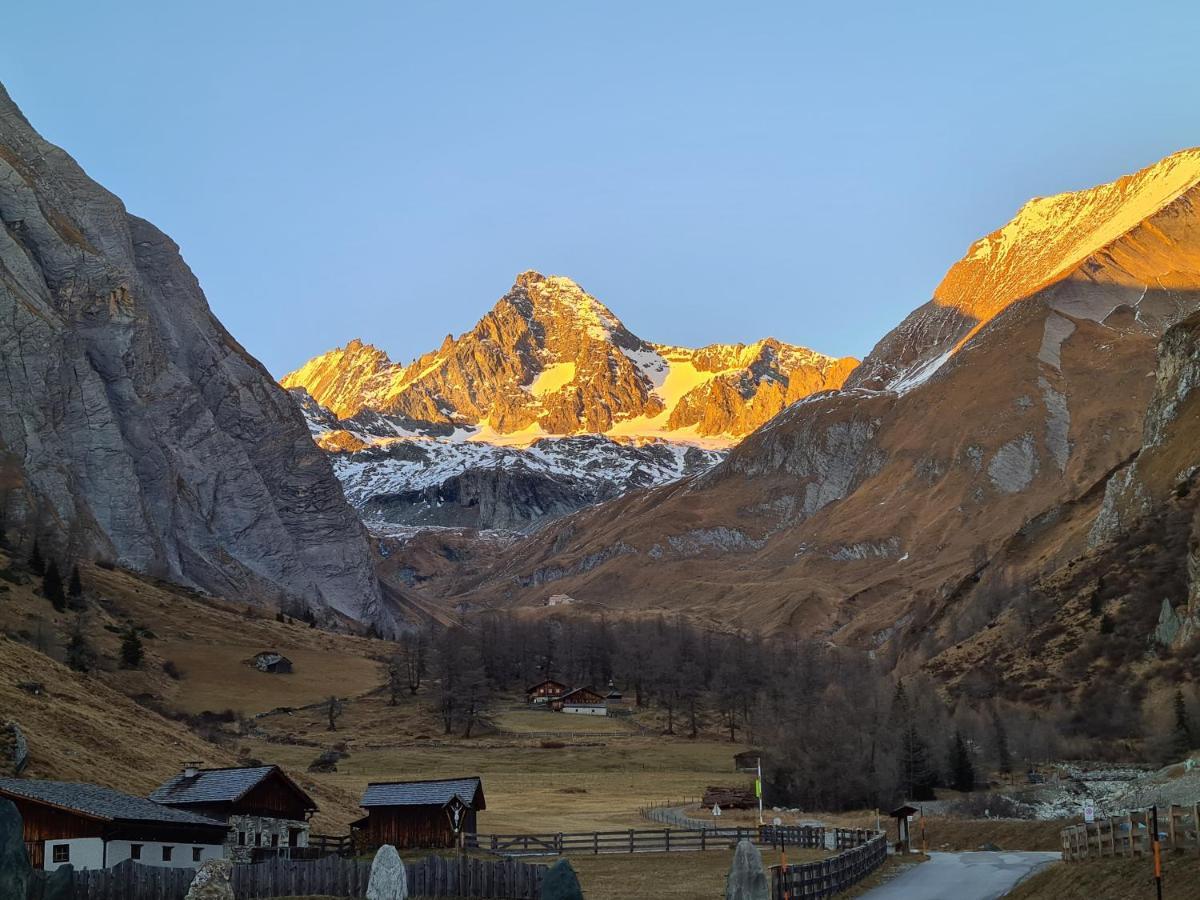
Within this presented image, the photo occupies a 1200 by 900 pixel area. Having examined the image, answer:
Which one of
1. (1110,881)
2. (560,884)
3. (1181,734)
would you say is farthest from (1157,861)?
(1181,734)

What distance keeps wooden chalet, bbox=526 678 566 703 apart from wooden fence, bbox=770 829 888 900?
11456cm

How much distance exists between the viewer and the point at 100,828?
43219mm

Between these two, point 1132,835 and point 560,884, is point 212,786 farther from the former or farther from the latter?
point 1132,835

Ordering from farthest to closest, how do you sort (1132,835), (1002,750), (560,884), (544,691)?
(544,691) < (1002,750) < (1132,835) < (560,884)

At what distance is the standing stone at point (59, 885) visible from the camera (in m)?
32.2

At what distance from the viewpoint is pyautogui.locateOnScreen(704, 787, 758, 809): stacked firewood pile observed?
81500mm

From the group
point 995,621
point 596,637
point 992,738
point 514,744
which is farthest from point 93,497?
point 992,738

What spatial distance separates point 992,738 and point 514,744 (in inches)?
1764

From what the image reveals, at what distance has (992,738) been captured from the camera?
316ft

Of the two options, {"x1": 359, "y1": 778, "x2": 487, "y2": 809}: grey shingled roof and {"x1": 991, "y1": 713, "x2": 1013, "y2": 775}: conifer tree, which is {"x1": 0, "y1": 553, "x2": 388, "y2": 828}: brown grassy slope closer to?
{"x1": 359, "y1": 778, "x2": 487, "y2": 809}: grey shingled roof

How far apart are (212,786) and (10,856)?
2927 cm

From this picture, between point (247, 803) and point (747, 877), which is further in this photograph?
point (247, 803)

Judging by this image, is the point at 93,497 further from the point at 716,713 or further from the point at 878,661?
the point at 878,661

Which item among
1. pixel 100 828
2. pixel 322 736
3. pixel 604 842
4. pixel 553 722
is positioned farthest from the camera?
pixel 553 722
